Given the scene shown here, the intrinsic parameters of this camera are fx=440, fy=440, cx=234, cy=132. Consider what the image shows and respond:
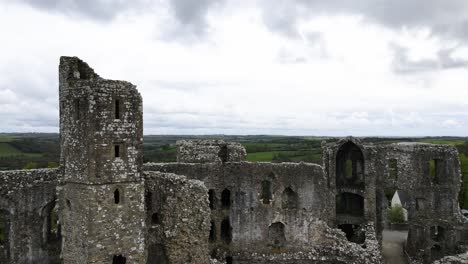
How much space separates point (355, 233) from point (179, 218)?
677 inches

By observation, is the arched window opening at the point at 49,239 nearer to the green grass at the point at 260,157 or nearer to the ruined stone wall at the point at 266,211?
the ruined stone wall at the point at 266,211

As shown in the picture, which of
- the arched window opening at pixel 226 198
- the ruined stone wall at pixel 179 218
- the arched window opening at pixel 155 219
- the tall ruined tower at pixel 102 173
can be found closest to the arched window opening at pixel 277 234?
the arched window opening at pixel 226 198

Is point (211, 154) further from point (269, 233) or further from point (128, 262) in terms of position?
point (128, 262)

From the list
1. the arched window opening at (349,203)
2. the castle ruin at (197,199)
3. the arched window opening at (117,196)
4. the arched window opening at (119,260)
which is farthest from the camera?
the arched window opening at (349,203)

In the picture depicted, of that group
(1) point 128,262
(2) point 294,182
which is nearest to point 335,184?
(2) point 294,182

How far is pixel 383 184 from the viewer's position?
3200 centimetres

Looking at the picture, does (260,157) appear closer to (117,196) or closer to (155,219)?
(155,219)

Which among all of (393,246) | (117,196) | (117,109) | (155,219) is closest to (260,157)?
(393,246)

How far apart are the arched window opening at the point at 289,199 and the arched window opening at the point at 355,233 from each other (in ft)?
17.6

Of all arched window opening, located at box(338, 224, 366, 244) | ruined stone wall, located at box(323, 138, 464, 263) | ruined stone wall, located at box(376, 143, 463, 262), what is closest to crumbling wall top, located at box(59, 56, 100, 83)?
ruined stone wall, located at box(323, 138, 464, 263)

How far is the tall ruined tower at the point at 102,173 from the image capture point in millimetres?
16578

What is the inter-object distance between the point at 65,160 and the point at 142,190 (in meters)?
3.34

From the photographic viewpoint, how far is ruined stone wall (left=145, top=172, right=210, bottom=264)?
19.2 metres

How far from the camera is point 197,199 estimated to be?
19.3 metres
